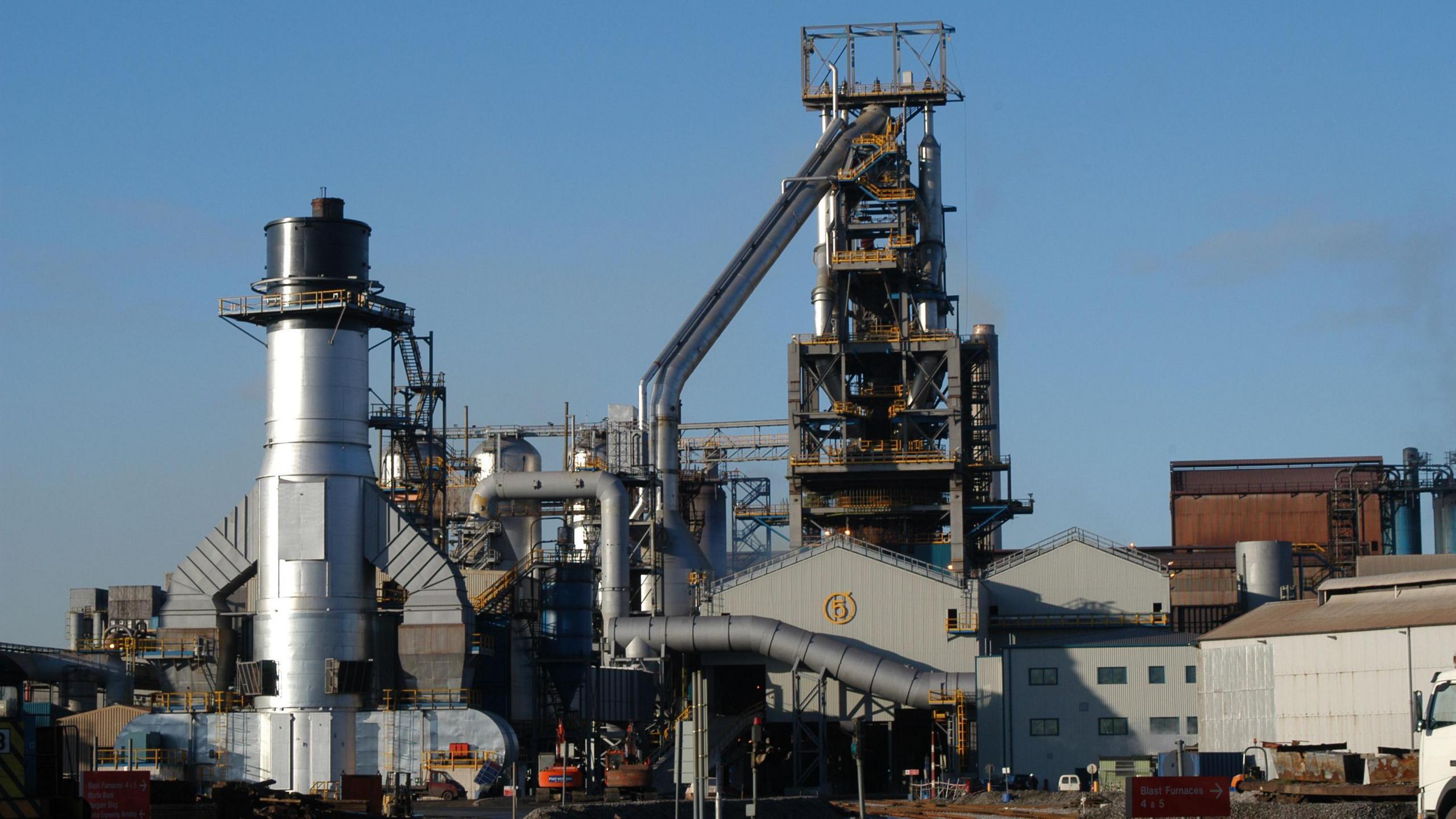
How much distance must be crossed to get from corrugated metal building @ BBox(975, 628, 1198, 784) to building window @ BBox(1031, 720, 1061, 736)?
2 centimetres

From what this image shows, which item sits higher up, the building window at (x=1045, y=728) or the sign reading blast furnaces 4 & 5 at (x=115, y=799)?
the sign reading blast furnaces 4 & 5 at (x=115, y=799)

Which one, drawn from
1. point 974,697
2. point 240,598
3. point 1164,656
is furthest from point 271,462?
point 1164,656

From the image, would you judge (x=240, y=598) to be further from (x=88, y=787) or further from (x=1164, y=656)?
(x=88, y=787)

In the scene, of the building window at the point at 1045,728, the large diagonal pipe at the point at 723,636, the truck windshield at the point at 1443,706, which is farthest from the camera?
the large diagonal pipe at the point at 723,636

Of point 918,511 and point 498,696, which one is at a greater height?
Answer: point 918,511

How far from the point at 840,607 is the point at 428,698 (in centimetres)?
2007

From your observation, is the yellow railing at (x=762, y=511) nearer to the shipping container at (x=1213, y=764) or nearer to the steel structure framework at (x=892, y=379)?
the steel structure framework at (x=892, y=379)

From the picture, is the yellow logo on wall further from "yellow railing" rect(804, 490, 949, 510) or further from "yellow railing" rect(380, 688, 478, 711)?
"yellow railing" rect(380, 688, 478, 711)

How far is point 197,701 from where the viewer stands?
66.5 m

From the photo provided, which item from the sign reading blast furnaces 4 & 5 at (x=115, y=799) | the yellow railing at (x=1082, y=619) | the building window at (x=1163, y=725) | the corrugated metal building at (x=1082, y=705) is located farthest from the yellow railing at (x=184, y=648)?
the sign reading blast furnaces 4 & 5 at (x=115, y=799)

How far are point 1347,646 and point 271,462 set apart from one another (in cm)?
3502

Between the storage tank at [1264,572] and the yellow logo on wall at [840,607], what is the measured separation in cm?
1877

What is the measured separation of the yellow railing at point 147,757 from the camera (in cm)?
6400

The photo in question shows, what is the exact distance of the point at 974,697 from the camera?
71500 millimetres
